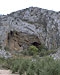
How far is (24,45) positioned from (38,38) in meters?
6.46

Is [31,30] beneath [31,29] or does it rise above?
beneath

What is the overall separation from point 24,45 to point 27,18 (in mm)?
14781

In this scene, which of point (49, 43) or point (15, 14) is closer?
point (49, 43)

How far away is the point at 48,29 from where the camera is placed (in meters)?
114

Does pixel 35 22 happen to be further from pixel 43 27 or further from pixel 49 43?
pixel 49 43

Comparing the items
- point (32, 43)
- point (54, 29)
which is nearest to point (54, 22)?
point (54, 29)

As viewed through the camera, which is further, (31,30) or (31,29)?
(31,29)

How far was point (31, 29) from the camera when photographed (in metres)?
116

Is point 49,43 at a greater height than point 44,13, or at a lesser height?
lesser

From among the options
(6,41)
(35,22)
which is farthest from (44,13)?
(6,41)

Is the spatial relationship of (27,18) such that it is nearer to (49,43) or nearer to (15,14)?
(15,14)

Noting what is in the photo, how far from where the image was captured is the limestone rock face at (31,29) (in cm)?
11006

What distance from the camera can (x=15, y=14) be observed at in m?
124

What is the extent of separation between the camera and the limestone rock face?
110 metres
